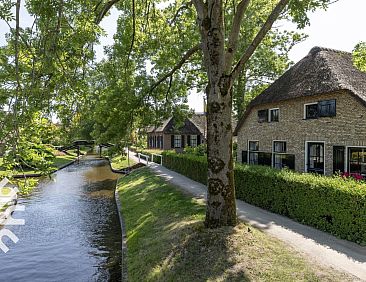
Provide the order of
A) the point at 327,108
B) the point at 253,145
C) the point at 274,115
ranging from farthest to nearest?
the point at 253,145, the point at 274,115, the point at 327,108

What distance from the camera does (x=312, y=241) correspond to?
856 centimetres

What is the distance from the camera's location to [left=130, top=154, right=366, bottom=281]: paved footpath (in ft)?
23.3

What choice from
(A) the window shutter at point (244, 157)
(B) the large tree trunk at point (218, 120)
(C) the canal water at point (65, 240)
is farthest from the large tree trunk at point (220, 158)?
(A) the window shutter at point (244, 157)

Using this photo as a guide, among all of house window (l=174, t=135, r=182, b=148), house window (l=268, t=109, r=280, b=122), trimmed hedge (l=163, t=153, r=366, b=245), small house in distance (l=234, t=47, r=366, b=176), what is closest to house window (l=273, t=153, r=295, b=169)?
small house in distance (l=234, t=47, r=366, b=176)

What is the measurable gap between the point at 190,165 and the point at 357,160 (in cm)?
973

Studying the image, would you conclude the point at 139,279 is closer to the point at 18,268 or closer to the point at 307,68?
the point at 18,268

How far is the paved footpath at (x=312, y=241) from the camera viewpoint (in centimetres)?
710

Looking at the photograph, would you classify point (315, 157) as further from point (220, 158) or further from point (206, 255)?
point (206, 255)

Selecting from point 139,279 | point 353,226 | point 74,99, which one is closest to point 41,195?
point 139,279

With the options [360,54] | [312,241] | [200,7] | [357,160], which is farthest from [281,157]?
[200,7]

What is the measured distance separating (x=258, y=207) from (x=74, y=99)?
8826 millimetres

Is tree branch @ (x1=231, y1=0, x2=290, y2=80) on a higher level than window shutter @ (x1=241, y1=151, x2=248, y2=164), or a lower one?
higher

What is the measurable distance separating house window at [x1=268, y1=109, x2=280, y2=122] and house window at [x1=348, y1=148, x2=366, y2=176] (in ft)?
18.9

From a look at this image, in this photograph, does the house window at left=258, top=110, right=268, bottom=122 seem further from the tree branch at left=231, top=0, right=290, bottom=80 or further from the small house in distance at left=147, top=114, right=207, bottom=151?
the small house in distance at left=147, top=114, right=207, bottom=151
